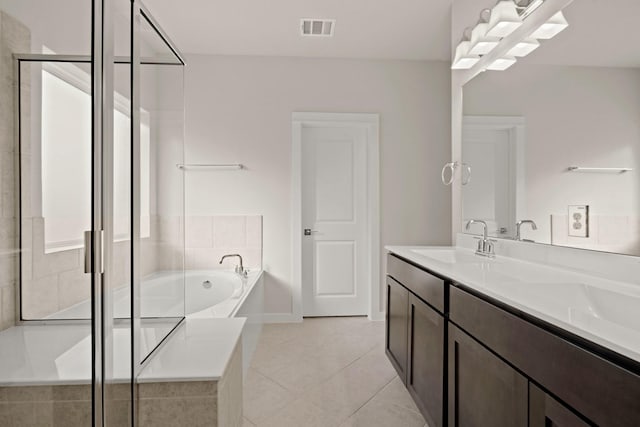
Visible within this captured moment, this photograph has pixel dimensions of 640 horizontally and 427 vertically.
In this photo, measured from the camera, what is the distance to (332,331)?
12.2 feet

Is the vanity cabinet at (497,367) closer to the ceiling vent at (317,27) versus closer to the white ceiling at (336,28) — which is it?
the white ceiling at (336,28)

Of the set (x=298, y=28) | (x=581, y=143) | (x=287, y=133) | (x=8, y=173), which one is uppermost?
(x=298, y=28)

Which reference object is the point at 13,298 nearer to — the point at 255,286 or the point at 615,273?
the point at 615,273

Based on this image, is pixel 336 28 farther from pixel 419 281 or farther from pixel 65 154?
pixel 65 154

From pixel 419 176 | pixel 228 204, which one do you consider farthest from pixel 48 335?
pixel 419 176

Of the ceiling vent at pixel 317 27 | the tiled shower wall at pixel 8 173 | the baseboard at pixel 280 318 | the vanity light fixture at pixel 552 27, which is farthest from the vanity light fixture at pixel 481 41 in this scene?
the baseboard at pixel 280 318

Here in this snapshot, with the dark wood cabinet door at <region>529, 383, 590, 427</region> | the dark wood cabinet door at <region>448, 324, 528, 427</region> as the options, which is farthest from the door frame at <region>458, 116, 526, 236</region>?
the dark wood cabinet door at <region>529, 383, 590, 427</region>

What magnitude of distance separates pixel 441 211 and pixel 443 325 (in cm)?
254

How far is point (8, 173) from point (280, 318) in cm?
359

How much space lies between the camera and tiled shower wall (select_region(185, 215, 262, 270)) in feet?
13.0

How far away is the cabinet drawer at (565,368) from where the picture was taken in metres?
0.76

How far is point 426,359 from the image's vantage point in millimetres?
1938

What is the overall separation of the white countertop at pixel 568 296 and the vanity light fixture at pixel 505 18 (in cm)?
123

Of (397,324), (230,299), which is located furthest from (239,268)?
(397,324)
